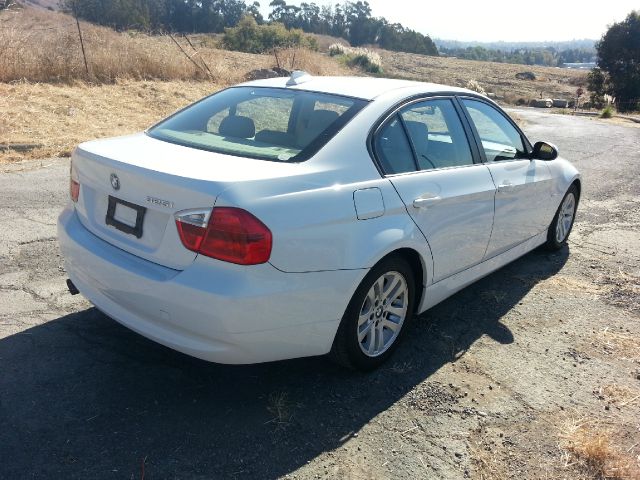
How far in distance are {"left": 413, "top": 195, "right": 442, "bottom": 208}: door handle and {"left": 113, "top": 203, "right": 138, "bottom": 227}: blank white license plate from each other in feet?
5.18

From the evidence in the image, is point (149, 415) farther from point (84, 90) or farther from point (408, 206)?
point (84, 90)

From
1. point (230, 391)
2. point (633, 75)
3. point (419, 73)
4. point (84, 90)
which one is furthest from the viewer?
point (419, 73)

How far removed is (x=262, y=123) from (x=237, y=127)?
165mm

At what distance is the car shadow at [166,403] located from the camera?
2625mm

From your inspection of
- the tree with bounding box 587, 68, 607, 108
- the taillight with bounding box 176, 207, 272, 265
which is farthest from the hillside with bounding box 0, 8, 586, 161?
the tree with bounding box 587, 68, 607, 108

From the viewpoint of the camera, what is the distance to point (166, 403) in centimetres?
303

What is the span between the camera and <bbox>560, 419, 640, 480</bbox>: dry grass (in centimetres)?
277

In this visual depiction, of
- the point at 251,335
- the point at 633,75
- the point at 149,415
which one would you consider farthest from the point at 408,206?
the point at 633,75

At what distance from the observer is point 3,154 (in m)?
8.25

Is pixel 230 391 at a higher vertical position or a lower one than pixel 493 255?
lower

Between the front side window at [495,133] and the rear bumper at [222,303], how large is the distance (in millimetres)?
1902

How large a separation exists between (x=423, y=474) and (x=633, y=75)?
41.5 metres

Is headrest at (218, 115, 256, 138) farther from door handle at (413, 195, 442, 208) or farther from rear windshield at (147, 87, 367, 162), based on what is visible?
door handle at (413, 195, 442, 208)

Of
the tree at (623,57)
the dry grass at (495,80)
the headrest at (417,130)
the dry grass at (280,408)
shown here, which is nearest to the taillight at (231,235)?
the dry grass at (280,408)
